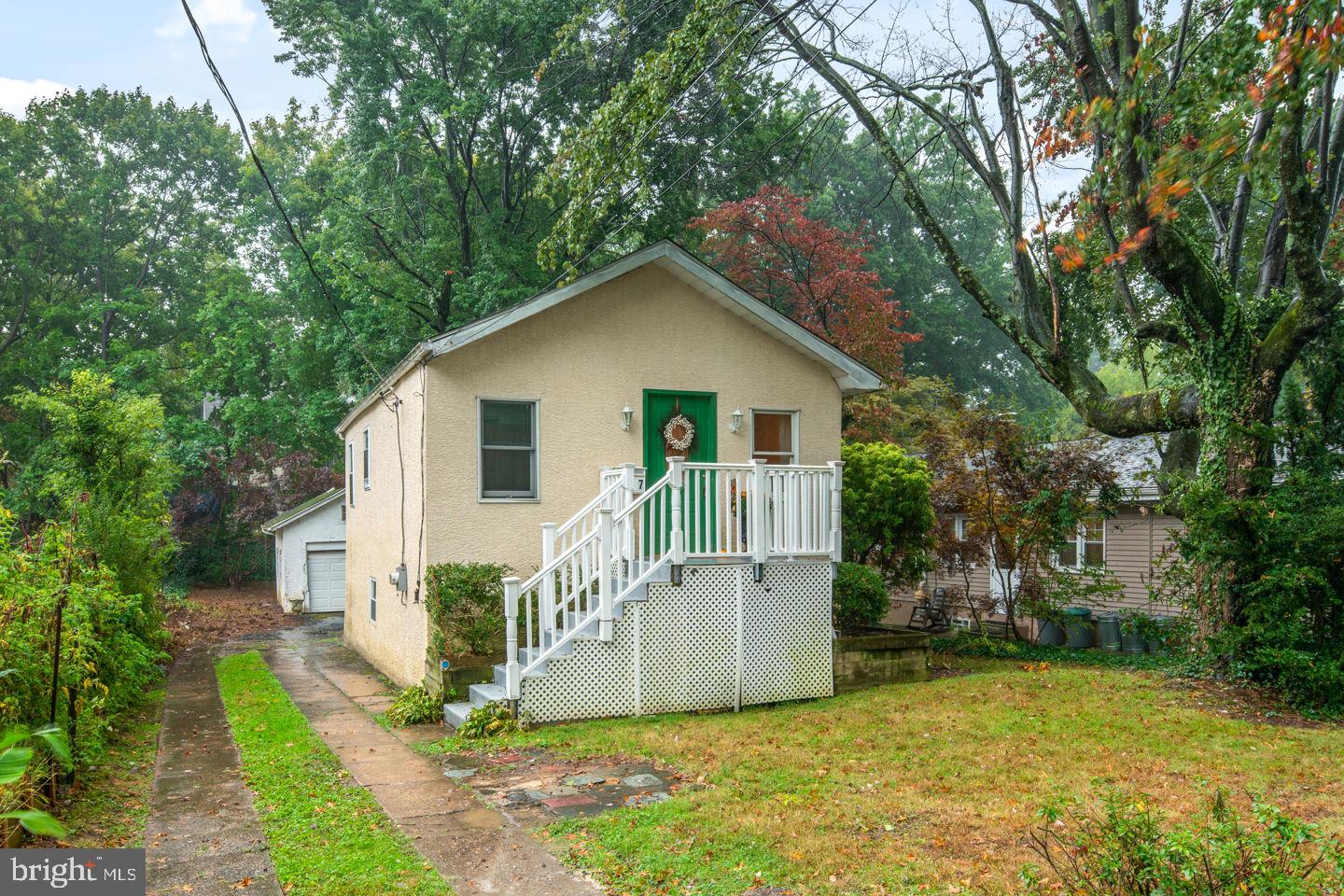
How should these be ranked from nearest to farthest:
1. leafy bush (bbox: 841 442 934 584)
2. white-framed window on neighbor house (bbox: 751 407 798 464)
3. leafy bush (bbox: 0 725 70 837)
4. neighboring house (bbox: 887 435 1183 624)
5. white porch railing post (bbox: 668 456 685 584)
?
1. leafy bush (bbox: 0 725 70 837)
2. white porch railing post (bbox: 668 456 685 584)
3. white-framed window on neighbor house (bbox: 751 407 798 464)
4. leafy bush (bbox: 841 442 934 584)
5. neighboring house (bbox: 887 435 1183 624)

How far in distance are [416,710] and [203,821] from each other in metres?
3.60

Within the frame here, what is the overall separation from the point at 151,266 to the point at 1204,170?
36.1 m

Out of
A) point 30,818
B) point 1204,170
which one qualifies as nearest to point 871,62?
point 1204,170

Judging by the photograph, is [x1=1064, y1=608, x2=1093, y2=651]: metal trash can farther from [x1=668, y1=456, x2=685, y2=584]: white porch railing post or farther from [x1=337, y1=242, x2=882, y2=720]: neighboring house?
[x1=668, y1=456, x2=685, y2=584]: white porch railing post

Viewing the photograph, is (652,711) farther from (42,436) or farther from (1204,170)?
(42,436)

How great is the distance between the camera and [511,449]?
10852 mm

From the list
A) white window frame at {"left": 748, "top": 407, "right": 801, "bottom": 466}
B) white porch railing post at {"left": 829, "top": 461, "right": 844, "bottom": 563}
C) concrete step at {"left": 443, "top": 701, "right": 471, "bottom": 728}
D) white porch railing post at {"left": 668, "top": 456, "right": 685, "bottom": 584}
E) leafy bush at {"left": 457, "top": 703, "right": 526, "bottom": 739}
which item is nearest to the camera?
leafy bush at {"left": 457, "top": 703, "right": 526, "bottom": 739}

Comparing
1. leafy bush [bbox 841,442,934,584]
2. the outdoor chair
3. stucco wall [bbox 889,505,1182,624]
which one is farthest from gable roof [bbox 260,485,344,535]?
stucco wall [bbox 889,505,1182,624]

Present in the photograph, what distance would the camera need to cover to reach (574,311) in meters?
11.1

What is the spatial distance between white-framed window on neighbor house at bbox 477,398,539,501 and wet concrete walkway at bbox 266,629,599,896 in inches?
118

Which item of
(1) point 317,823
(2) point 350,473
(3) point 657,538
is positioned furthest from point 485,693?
(2) point 350,473

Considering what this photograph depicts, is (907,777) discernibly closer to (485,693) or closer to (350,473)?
(485,693)

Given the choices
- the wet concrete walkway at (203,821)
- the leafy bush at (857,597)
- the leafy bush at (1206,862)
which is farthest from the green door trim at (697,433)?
the leafy bush at (1206,862)

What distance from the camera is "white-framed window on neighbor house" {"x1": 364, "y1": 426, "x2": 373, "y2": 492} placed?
14.5 metres
